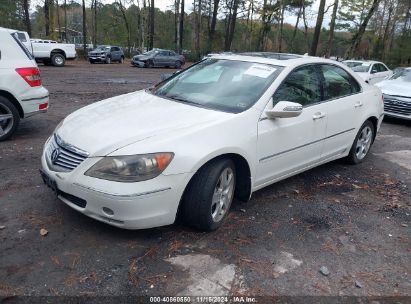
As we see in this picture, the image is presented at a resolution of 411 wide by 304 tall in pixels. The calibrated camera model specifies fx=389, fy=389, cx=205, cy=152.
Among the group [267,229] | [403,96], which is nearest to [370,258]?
[267,229]

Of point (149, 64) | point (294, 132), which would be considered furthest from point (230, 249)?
point (149, 64)

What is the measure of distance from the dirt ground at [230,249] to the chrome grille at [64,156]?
1.93 feet

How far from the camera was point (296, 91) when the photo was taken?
4.31 metres

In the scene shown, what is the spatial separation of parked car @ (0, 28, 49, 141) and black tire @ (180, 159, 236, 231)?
3942mm

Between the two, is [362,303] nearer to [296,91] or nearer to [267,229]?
[267,229]

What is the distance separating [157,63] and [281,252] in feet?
89.2

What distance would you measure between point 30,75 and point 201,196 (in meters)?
4.21

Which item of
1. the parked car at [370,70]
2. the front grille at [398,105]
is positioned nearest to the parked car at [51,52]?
the parked car at [370,70]

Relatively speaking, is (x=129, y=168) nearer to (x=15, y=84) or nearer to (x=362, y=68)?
(x=15, y=84)

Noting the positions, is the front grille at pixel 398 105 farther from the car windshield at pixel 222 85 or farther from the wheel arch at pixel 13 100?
the wheel arch at pixel 13 100

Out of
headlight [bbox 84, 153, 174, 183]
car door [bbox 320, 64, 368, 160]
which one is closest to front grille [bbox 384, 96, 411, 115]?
car door [bbox 320, 64, 368, 160]

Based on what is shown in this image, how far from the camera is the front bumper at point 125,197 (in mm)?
3020

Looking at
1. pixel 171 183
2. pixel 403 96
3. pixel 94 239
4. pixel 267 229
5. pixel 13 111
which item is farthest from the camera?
pixel 403 96

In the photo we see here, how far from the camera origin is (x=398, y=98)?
9.39 meters
